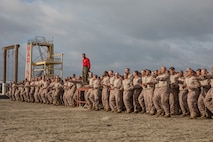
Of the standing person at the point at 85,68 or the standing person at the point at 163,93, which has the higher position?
the standing person at the point at 85,68


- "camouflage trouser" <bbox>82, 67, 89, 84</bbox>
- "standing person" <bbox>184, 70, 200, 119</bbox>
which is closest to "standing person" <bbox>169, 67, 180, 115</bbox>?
"standing person" <bbox>184, 70, 200, 119</bbox>

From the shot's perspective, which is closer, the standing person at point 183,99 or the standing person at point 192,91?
the standing person at point 192,91

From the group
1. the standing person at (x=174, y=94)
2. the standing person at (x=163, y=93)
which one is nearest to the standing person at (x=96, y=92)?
the standing person at (x=174, y=94)

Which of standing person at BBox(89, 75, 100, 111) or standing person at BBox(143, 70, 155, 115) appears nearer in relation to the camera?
standing person at BBox(143, 70, 155, 115)

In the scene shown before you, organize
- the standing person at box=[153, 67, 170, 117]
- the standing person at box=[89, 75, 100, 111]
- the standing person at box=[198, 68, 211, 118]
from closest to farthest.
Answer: the standing person at box=[198, 68, 211, 118] < the standing person at box=[153, 67, 170, 117] < the standing person at box=[89, 75, 100, 111]

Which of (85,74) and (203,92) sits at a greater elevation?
(85,74)

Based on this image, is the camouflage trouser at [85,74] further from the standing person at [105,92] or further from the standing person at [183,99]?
the standing person at [183,99]

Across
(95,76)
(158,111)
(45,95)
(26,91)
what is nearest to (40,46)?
(26,91)

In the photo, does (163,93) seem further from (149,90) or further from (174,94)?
(149,90)

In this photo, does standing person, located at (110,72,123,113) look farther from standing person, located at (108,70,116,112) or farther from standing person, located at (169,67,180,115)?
standing person, located at (169,67,180,115)

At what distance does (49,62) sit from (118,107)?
91.5 feet

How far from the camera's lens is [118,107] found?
1577 cm

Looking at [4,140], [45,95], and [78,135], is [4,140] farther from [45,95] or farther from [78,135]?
[45,95]

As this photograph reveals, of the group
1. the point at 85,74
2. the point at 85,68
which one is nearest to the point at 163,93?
the point at 85,68
